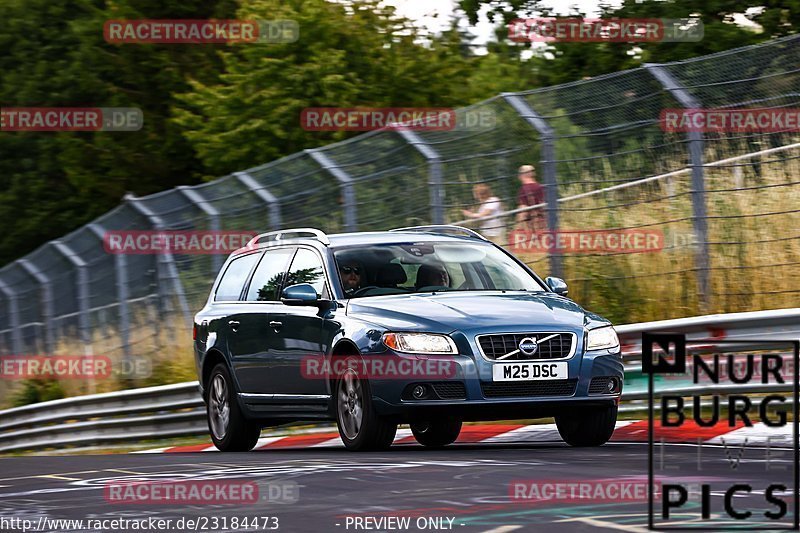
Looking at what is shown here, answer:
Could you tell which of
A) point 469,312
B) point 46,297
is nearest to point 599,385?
point 469,312

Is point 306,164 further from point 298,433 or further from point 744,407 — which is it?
point 744,407

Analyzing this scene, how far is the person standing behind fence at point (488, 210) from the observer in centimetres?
1569

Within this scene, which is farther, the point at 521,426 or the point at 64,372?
the point at 64,372

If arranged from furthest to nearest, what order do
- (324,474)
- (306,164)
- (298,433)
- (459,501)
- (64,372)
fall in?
(64,372) → (306,164) → (298,433) → (324,474) → (459,501)

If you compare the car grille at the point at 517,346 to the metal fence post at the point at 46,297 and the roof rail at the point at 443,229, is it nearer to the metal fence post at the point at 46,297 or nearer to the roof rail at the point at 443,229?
the roof rail at the point at 443,229

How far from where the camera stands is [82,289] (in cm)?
2352

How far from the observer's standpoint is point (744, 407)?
19.4 feet

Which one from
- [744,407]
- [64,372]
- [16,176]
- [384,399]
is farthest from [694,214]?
[16,176]

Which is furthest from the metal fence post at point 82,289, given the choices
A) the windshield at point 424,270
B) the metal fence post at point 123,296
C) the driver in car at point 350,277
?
the driver in car at point 350,277

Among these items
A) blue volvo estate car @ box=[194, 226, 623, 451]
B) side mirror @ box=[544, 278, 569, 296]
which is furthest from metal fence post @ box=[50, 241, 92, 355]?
side mirror @ box=[544, 278, 569, 296]

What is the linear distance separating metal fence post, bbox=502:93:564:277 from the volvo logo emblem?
4041 millimetres

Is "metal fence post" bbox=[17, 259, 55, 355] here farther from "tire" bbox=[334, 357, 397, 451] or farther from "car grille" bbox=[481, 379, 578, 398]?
"car grille" bbox=[481, 379, 578, 398]

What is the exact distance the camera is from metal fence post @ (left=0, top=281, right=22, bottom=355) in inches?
1063

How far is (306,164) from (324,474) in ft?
29.0
